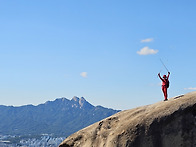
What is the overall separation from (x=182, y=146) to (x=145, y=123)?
184 centimetres

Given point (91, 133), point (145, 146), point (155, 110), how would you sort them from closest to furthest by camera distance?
point (145, 146)
point (155, 110)
point (91, 133)

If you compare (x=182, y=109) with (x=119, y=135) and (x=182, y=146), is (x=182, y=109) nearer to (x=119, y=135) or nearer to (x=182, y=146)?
(x=182, y=146)

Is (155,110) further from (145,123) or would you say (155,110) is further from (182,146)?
(182,146)

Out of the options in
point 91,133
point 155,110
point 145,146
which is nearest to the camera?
point 145,146

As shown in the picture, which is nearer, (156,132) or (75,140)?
(156,132)

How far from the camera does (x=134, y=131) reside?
13.3 metres

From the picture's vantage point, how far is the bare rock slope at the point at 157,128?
13.0 metres

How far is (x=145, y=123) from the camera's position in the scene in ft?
43.9

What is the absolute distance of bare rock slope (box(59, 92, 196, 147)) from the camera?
1297cm

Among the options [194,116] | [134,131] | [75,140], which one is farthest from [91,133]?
[194,116]

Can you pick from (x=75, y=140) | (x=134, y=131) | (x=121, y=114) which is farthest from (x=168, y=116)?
(x=75, y=140)

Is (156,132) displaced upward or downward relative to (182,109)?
downward

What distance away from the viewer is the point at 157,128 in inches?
517

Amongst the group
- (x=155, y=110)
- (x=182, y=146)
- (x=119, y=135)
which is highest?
(x=155, y=110)
